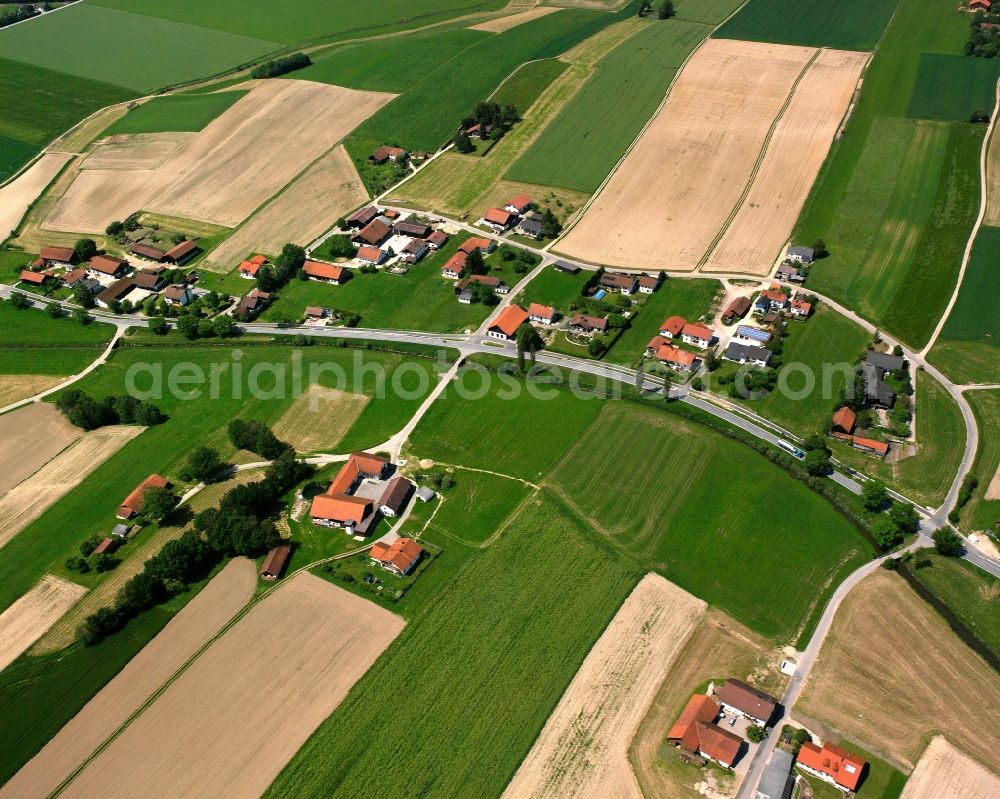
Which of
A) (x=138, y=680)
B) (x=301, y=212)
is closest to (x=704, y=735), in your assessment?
(x=138, y=680)

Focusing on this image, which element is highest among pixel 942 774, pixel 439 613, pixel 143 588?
pixel 143 588

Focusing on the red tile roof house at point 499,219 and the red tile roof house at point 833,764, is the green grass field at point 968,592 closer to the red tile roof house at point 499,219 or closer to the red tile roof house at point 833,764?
the red tile roof house at point 833,764

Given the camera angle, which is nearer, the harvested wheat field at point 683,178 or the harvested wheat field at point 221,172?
the harvested wheat field at point 683,178

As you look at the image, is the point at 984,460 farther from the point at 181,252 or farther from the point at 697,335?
the point at 181,252

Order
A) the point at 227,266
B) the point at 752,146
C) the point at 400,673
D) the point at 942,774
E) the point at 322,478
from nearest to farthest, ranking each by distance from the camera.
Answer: the point at 942,774
the point at 400,673
the point at 322,478
the point at 227,266
the point at 752,146

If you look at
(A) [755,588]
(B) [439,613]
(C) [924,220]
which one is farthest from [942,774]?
(C) [924,220]

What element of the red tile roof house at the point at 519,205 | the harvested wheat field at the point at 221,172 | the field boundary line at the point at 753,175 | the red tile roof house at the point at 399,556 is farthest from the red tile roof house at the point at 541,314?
the harvested wheat field at the point at 221,172

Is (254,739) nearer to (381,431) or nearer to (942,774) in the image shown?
(381,431)
